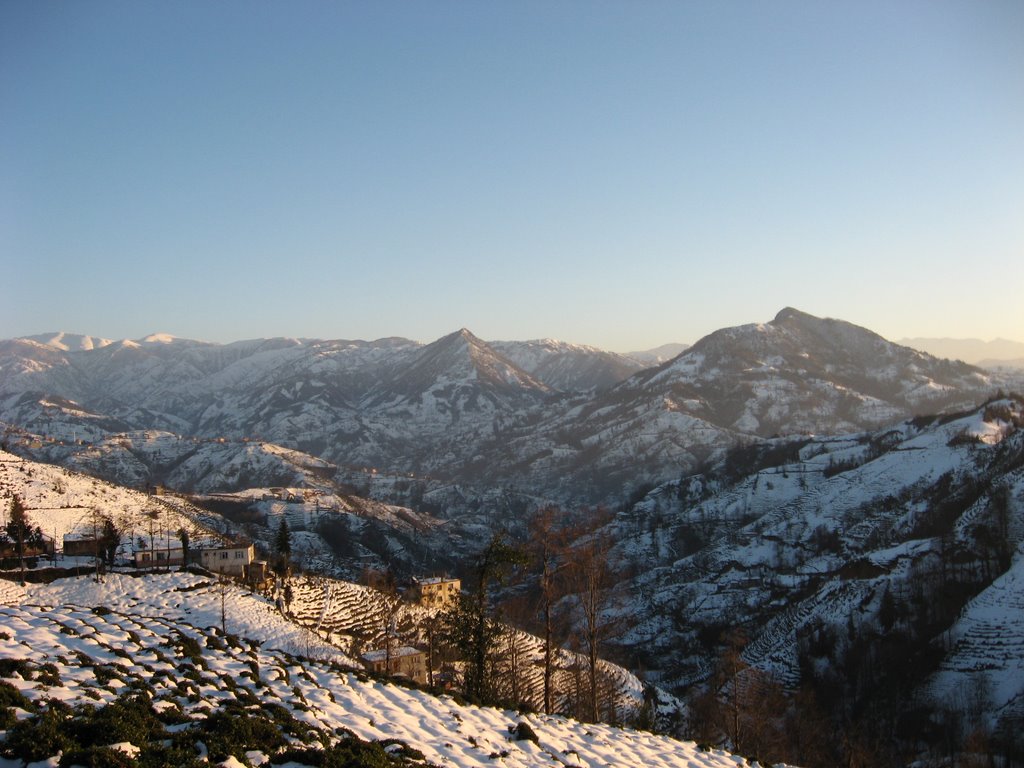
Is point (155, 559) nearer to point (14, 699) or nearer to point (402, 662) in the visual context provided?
point (402, 662)

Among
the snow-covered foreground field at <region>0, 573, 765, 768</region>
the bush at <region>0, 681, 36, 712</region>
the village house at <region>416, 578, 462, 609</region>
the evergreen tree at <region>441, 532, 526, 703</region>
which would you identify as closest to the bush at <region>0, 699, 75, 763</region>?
the bush at <region>0, 681, 36, 712</region>

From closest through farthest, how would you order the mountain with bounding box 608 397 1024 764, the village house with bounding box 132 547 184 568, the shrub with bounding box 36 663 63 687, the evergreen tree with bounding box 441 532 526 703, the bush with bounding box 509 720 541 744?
the shrub with bounding box 36 663 63 687, the bush with bounding box 509 720 541 744, the evergreen tree with bounding box 441 532 526 703, the village house with bounding box 132 547 184 568, the mountain with bounding box 608 397 1024 764

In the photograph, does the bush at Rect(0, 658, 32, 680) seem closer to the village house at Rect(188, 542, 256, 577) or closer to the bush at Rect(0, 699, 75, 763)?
the bush at Rect(0, 699, 75, 763)

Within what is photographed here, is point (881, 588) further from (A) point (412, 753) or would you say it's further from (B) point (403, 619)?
(A) point (412, 753)

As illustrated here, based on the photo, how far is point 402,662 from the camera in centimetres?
4791

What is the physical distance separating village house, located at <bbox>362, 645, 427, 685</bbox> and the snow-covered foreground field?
19.6 meters

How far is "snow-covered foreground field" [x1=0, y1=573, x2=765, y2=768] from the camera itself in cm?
1720

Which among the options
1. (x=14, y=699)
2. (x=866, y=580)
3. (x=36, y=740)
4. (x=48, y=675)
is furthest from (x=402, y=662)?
(x=866, y=580)

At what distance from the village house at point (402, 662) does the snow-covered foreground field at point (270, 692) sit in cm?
1956

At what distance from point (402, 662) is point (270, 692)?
2979cm

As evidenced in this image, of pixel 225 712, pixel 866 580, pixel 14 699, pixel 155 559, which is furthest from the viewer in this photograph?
pixel 866 580

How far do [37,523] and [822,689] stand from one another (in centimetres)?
8627

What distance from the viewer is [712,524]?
14725cm

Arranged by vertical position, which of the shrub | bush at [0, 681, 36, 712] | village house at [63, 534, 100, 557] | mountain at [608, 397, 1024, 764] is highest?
bush at [0, 681, 36, 712]
